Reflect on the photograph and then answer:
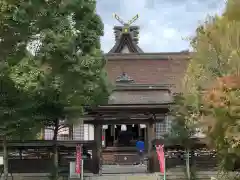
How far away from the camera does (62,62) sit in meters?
13.7

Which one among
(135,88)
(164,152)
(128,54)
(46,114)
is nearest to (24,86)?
(46,114)

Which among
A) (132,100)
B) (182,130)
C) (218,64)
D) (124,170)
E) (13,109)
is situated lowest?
(124,170)

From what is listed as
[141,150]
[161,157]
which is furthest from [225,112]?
[141,150]

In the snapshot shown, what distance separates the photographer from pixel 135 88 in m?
22.3

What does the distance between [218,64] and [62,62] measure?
475cm

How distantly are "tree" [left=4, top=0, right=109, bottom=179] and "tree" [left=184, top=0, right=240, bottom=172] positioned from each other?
358 cm

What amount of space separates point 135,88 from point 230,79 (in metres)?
11.8

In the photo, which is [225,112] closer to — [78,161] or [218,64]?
[218,64]

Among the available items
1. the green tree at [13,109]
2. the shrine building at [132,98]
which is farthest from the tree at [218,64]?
the green tree at [13,109]

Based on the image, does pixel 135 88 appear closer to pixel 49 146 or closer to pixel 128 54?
pixel 49 146

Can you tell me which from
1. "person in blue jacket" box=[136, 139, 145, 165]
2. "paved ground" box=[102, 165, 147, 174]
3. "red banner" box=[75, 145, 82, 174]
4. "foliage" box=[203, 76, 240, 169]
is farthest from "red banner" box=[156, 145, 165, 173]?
"person in blue jacket" box=[136, 139, 145, 165]

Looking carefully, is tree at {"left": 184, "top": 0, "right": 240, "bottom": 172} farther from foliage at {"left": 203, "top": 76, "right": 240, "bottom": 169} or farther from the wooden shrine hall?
the wooden shrine hall

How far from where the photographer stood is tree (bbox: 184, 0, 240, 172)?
432 inches

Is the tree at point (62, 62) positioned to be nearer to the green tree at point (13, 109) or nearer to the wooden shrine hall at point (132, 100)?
the green tree at point (13, 109)
